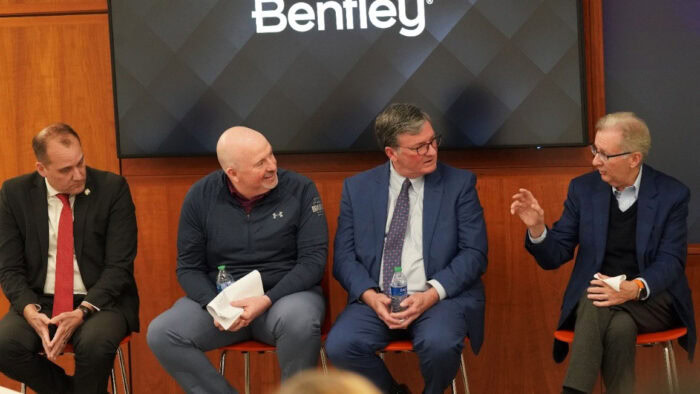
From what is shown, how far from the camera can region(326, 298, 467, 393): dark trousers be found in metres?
3.66

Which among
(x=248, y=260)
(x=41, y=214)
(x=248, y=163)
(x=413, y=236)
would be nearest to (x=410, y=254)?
(x=413, y=236)

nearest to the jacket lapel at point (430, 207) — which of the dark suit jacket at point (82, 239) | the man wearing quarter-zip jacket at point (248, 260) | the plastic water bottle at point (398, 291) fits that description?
the plastic water bottle at point (398, 291)

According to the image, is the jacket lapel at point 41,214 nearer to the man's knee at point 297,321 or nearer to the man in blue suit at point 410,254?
the man's knee at point 297,321

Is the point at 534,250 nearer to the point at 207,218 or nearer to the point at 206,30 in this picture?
the point at 207,218

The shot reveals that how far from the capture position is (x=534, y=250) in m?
3.94

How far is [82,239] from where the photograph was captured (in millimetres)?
4090

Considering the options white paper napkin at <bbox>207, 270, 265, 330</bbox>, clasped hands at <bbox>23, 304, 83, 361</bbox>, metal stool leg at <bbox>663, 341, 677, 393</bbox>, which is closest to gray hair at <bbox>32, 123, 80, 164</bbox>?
clasped hands at <bbox>23, 304, 83, 361</bbox>

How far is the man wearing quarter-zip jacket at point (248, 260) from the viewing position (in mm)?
3807

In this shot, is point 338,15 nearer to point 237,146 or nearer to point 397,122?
point 397,122

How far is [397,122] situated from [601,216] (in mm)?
1001

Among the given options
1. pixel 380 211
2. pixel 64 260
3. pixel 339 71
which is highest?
pixel 339 71

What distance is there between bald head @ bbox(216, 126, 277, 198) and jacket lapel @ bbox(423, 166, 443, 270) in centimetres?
70

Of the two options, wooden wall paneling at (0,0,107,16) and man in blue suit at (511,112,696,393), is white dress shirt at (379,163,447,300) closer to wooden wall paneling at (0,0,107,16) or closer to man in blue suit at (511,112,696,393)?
man in blue suit at (511,112,696,393)

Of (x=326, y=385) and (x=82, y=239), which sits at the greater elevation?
(x=82, y=239)
